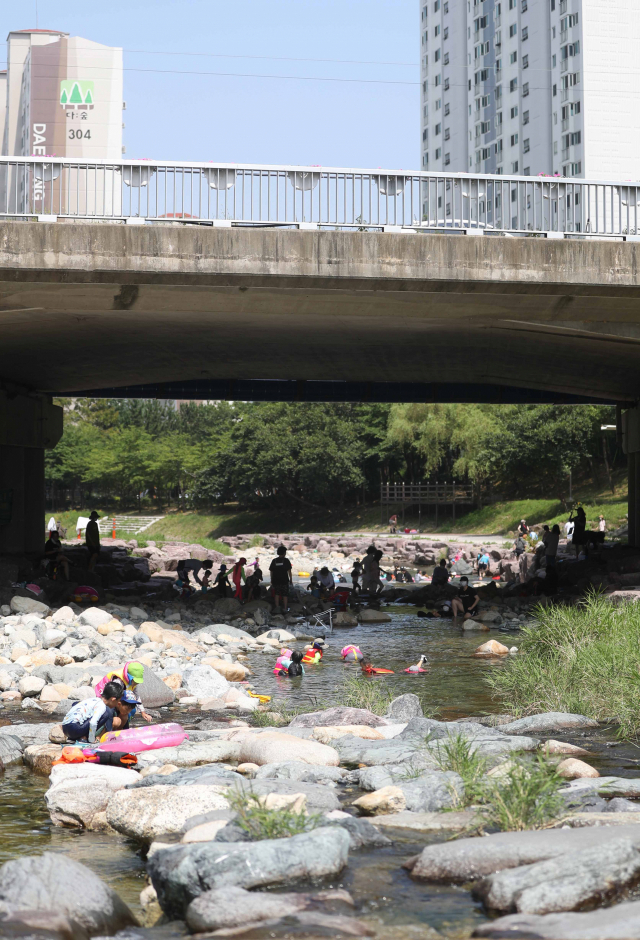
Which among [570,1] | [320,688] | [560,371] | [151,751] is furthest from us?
[570,1]

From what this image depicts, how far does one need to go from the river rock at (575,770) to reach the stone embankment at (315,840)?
12 mm

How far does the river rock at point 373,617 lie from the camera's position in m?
22.7

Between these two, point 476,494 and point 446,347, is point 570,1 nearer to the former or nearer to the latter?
point 476,494

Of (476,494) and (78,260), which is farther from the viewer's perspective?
(476,494)

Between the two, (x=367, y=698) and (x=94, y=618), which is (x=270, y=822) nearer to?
(x=367, y=698)

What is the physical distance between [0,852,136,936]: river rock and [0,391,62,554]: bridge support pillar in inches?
777

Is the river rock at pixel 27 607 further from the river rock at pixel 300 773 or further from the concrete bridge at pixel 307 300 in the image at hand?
the river rock at pixel 300 773

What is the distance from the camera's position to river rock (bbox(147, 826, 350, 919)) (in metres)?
5.04

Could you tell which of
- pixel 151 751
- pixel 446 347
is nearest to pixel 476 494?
pixel 446 347

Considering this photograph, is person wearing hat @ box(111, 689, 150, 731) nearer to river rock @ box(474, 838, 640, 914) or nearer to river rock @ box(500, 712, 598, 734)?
river rock @ box(500, 712, 598, 734)

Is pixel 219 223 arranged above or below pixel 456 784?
above

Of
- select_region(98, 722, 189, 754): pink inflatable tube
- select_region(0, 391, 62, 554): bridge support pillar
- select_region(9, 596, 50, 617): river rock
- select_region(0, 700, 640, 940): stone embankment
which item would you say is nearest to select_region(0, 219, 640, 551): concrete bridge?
select_region(0, 391, 62, 554): bridge support pillar

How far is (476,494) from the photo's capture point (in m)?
60.6

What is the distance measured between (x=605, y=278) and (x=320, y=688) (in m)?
7.71
